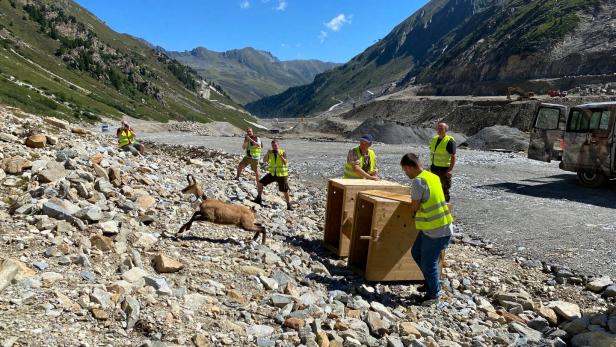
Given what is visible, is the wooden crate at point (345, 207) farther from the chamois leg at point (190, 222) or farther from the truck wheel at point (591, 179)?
the truck wheel at point (591, 179)

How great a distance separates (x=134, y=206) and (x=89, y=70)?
471 feet

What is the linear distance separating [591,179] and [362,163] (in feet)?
35.3

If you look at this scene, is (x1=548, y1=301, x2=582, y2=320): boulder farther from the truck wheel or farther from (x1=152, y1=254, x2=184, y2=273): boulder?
the truck wheel

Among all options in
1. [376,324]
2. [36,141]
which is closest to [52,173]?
[36,141]

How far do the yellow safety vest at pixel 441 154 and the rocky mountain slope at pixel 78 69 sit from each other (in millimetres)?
75349

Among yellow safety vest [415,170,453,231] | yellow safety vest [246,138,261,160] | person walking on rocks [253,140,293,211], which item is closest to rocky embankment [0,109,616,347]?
yellow safety vest [415,170,453,231]

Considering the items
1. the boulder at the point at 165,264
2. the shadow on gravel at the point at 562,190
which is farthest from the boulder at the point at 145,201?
the shadow on gravel at the point at 562,190

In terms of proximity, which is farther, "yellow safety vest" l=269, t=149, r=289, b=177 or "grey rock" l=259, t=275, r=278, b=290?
"yellow safety vest" l=269, t=149, r=289, b=177

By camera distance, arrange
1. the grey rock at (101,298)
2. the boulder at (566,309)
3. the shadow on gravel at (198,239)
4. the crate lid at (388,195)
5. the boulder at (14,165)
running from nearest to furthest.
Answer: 1. the grey rock at (101,298)
2. the boulder at (566,309)
3. the crate lid at (388,195)
4. the shadow on gravel at (198,239)
5. the boulder at (14,165)

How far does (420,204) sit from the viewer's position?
23.1 feet

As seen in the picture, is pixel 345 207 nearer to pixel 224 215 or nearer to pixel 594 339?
pixel 224 215

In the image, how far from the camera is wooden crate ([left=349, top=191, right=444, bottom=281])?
26.1ft

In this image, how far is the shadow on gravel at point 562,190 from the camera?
1491cm

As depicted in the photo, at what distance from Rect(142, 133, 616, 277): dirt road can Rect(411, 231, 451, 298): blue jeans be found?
3220 millimetres
